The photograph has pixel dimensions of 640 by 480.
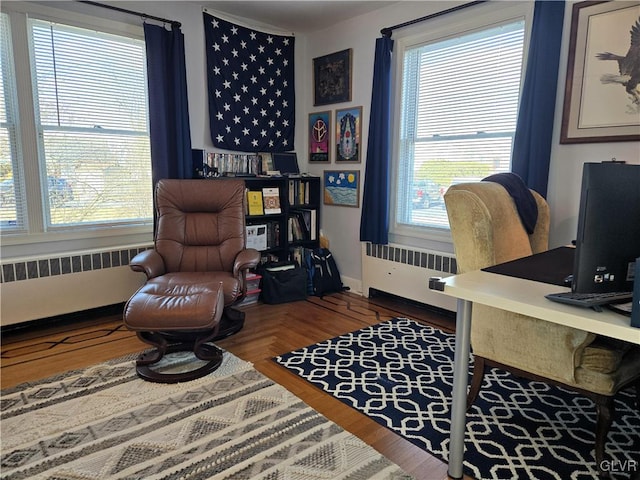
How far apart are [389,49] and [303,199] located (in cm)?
158

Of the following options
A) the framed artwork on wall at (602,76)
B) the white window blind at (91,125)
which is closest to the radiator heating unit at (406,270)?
the framed artwork on wall at (602,76)

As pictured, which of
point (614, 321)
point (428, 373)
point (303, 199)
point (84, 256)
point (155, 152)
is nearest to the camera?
point (614, 321)

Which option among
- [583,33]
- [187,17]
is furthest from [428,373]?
[187,17]

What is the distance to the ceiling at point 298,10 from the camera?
11.5 feet

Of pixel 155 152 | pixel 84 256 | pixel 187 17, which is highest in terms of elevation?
pixel 187 17

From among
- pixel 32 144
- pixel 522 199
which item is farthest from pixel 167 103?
pixel 522 199

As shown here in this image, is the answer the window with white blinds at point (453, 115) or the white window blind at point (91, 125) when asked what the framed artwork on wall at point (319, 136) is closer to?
the window with white blinds at point (453, 115)

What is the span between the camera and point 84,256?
10.2ft

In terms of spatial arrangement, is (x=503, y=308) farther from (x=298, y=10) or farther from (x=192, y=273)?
(x=298, y=10)

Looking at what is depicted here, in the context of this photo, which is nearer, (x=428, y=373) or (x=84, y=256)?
(x=428, y=373)

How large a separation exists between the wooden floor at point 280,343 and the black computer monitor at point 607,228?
0.99 meters

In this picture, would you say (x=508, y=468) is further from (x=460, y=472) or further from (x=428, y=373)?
(x=428, y=373)

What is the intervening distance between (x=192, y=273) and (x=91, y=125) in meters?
1.42

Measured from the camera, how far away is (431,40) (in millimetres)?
3299
